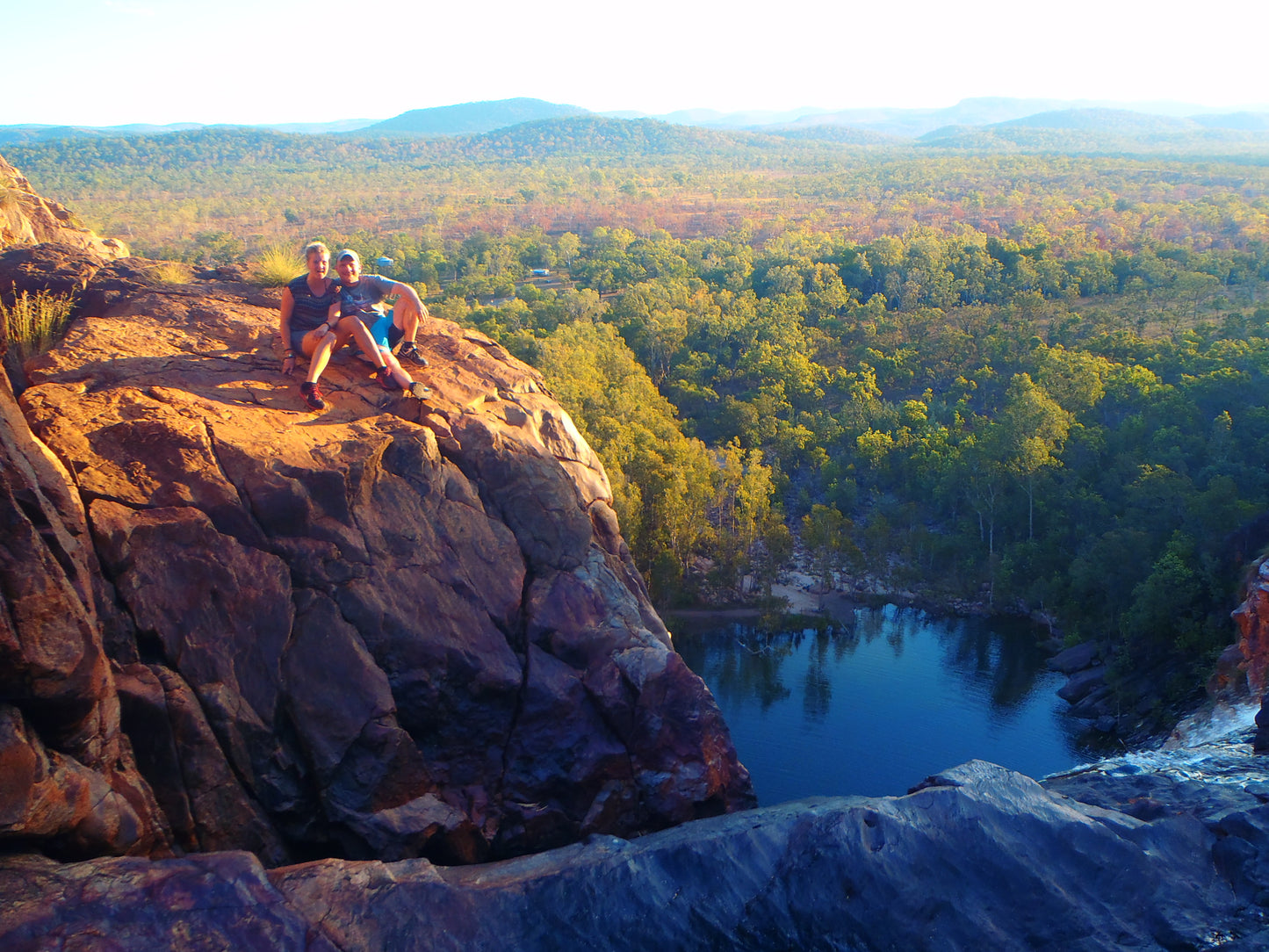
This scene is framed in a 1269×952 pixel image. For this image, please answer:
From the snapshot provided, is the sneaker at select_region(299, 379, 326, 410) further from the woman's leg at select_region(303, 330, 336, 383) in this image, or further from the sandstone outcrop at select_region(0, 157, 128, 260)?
the sandstone outcrop at select_region(0, 157, 128, 260)

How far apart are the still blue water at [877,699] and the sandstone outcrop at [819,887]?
921 cm

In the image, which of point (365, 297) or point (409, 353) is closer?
point (365, 297)

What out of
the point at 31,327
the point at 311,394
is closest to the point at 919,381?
the point at 311,394

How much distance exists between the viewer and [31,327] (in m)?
9.20

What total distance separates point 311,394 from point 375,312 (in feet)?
4.18

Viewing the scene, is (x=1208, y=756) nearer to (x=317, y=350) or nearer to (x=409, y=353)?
(x=409, y=353)

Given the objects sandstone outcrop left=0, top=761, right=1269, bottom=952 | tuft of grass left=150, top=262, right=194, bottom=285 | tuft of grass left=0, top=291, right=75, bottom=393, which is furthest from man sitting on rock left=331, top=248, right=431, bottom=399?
sandstone outcrop left=0, top=761, right=1269, bottom=952

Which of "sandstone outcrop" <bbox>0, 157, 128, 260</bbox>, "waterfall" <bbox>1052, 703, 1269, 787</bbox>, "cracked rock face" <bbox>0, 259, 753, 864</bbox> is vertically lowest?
"waterfall" <bbox>1052, 703, 1269, 787</bbox>

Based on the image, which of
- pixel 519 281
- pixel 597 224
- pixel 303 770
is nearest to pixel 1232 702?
pixel 303 770

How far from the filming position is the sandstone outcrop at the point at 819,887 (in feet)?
18.7

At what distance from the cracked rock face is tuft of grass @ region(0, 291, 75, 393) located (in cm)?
40

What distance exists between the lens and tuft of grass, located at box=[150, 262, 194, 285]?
11250 millimetres

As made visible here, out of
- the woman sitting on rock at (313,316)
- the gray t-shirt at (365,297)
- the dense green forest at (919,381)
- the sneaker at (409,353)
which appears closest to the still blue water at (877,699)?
the dense green forest at (919,381)

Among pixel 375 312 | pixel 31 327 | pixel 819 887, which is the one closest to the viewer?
pixel 819 887
